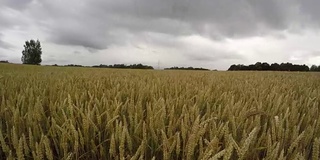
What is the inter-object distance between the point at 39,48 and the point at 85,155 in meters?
103

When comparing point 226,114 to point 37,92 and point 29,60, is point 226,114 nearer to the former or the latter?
point 37,92

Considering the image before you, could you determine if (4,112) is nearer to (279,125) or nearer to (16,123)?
(16,123)

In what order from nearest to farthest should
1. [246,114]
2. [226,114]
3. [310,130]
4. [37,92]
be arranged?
[310,130] → [246,114] → [226,114] → [37,92]

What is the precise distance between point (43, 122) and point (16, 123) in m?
0.20

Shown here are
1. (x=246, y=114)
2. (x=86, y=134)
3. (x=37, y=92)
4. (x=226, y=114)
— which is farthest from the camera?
(x=37, y=92)

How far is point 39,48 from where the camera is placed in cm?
9488

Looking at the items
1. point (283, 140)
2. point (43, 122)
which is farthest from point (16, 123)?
point (283, 140)

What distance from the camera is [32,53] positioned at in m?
92.6

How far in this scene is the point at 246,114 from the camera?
1.63 metres

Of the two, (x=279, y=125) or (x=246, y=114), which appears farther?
(x=246, y=114)

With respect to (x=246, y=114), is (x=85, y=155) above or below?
below

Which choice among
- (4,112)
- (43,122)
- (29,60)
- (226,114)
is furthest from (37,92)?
(29,60)

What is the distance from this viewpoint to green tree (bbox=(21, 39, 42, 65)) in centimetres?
9112

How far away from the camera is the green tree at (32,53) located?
91.1 metres
